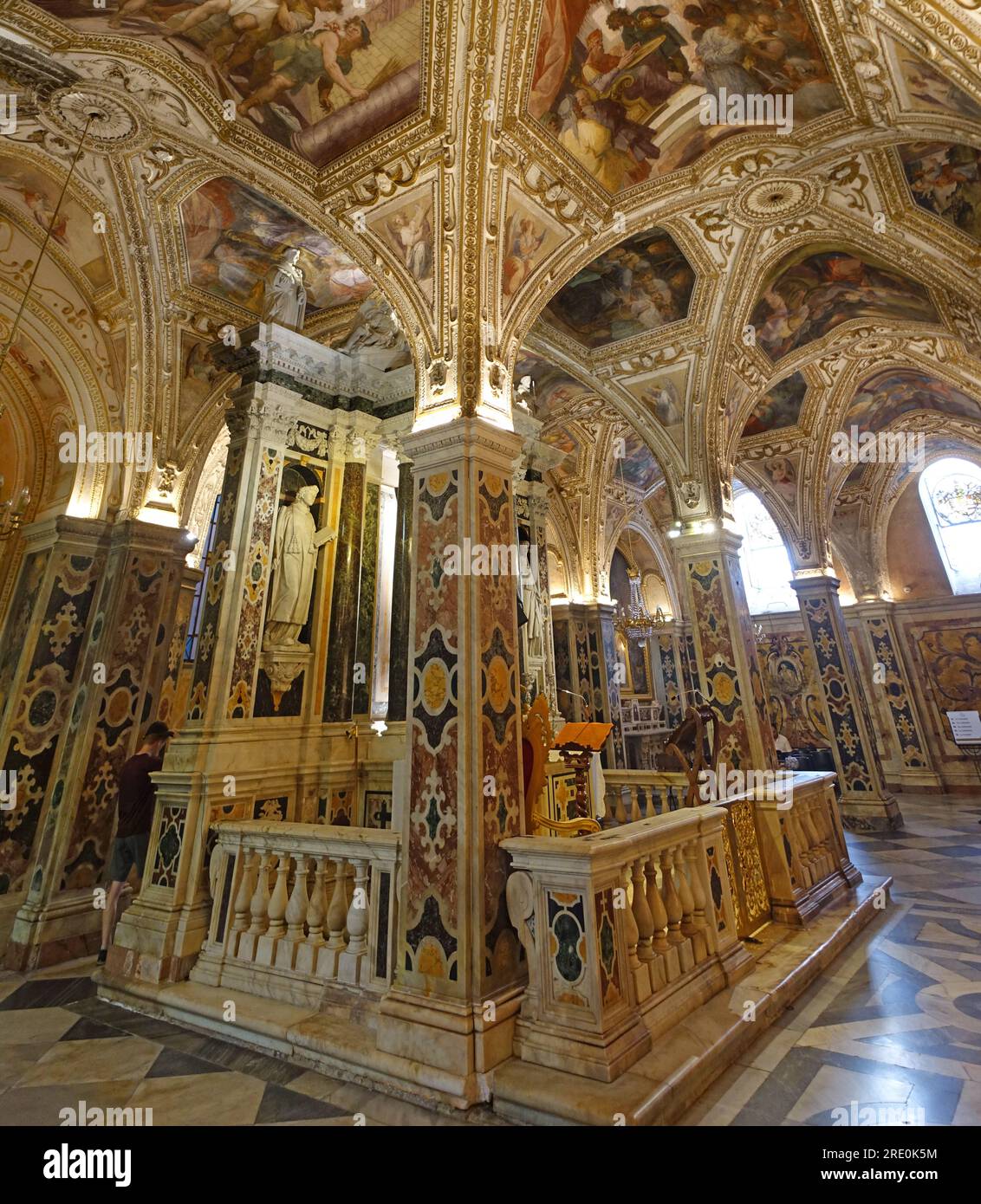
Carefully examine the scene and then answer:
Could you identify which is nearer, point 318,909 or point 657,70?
point 318,909

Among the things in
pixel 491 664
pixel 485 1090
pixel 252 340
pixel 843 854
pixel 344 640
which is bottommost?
pixel 485 1090

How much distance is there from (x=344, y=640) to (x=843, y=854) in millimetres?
5882

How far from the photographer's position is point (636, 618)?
15.1 m

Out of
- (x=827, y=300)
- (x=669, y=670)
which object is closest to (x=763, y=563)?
(x=669, y=670)

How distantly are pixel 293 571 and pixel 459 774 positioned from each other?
3.48 metres

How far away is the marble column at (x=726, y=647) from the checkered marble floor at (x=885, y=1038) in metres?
2.03

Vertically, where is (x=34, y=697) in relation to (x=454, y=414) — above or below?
below

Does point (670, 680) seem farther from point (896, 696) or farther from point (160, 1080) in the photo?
point (160, 1080)

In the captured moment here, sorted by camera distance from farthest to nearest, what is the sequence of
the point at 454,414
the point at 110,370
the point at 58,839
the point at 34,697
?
the point at 110,370
the point at 34,697
the point at 58,839
the point at 454,414

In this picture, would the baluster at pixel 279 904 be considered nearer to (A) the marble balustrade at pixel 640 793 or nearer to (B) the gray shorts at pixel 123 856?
(B) the gray shorts at pixel 123 856

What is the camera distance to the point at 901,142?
15.6 ft

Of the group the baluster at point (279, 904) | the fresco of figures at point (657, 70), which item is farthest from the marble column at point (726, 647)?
the baluster at point (279, 904)

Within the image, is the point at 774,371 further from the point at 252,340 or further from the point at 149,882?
the point at 149,882

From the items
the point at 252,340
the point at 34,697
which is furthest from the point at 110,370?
the point at 34,697
